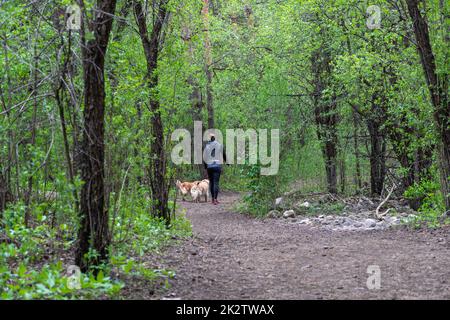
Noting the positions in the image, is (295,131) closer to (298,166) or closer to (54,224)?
(298,166)

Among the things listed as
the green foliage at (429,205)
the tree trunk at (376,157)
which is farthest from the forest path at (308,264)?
the tree trunk at (376,157)

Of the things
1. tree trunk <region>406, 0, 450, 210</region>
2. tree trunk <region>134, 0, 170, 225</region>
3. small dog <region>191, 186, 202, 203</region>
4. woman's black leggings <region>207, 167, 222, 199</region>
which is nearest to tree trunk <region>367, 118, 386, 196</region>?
tree trunk <region>406, 0, 450, 210</region>

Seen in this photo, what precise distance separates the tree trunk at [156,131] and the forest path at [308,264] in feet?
2.77

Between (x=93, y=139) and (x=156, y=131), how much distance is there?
4.05m

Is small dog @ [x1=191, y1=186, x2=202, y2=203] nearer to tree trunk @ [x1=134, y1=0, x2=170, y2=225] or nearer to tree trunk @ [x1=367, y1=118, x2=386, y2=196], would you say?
tree trunk @ [x1=367, y1=118, x2=386, y2=196]

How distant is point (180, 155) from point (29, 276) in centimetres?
562

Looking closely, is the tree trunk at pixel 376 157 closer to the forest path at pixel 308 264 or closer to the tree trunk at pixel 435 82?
the tree trunk at pixel 435 82

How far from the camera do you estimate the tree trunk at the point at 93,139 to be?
209 inches

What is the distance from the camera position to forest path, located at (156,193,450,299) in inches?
218

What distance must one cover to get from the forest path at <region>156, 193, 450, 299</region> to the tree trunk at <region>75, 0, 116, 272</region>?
89 centimetres

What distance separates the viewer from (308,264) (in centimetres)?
719

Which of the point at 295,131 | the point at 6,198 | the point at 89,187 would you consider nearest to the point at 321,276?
the point at 89,187

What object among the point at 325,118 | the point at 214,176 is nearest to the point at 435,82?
the point at 325,118
